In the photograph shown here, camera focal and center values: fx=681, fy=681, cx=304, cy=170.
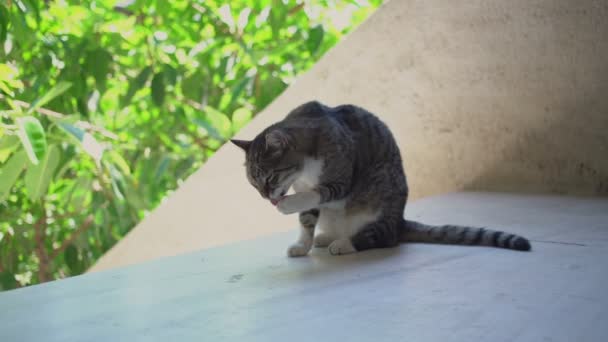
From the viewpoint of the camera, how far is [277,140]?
1.93 m

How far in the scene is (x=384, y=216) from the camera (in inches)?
77.8

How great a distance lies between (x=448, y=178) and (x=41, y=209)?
1.96 meters

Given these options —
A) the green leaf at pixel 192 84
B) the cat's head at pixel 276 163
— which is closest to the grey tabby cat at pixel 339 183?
the cat's head at pixel 276 163

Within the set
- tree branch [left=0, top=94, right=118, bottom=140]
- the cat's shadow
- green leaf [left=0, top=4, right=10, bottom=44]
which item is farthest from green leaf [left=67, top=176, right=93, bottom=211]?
the cat's shadow

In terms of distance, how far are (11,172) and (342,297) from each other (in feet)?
4.07

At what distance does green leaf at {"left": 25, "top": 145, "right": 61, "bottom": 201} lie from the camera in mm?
2191

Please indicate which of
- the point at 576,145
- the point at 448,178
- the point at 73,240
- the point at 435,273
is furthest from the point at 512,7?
the point at 73,240

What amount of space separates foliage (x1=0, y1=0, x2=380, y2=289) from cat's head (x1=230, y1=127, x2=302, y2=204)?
0.79 meters

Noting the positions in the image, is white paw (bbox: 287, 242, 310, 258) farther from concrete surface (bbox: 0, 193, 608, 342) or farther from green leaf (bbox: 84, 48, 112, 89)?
green leaf (bbox: 84, 48, 112, 89)

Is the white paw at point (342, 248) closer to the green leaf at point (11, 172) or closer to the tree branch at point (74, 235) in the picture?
the green leaf at point (11, 172)

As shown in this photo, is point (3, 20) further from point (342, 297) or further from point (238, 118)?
point (342, 297)

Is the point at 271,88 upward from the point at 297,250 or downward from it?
upward

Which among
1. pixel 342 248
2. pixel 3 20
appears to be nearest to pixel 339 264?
pixel 342 248

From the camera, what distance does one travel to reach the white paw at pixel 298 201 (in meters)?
1.87
